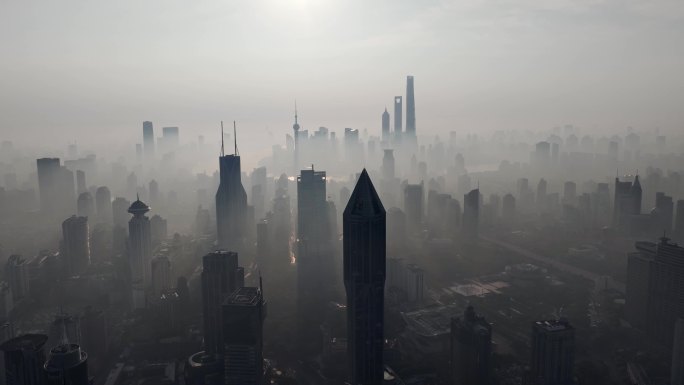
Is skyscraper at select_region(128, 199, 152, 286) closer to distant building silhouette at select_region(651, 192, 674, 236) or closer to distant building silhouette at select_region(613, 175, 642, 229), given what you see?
distant building silhouette at select_region(613, 175, 642, 229)

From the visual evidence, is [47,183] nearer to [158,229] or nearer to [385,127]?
[158,229]

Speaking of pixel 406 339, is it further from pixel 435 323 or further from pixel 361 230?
pixel 361 230

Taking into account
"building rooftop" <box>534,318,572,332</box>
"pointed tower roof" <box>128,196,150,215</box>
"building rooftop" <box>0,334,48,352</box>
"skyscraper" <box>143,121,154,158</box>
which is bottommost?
"building rooftop" <box>534,318,572,332</box>

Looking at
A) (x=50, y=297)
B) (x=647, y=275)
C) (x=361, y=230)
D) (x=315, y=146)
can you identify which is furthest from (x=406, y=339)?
(x=315, y=146)

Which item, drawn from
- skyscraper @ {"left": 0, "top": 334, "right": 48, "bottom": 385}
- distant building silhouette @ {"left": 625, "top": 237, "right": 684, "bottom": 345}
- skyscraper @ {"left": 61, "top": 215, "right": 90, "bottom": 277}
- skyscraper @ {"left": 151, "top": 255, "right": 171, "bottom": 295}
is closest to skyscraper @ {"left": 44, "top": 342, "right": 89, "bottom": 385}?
skyscraper @ {"left": 0, "top": 334, "right": 48, "bottom": 385}

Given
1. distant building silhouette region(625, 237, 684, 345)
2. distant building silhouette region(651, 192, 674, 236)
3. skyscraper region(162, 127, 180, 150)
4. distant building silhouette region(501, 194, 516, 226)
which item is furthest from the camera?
skyscraper region(162, 127, 180, 150)

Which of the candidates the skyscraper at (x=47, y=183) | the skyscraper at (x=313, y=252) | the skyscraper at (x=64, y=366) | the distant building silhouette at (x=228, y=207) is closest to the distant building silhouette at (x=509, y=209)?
the skyscraper at (x=313, y=252)

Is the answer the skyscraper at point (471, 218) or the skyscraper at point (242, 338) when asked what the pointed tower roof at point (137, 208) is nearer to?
the skyscraper at point (242, 338)
